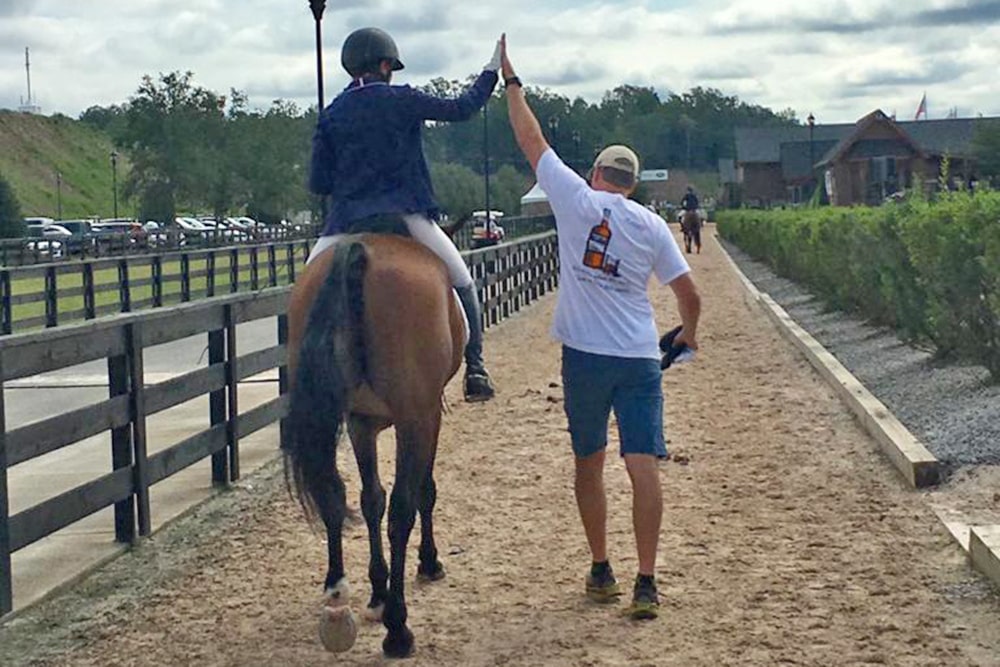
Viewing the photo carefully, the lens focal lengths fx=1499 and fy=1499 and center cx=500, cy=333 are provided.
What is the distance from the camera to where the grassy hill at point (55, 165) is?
115312mm

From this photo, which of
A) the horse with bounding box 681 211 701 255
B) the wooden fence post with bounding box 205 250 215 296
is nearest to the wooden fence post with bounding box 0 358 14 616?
the wooden fence post with bounding box 205 250 215 296

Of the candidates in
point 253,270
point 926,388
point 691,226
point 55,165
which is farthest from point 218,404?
point 55,165

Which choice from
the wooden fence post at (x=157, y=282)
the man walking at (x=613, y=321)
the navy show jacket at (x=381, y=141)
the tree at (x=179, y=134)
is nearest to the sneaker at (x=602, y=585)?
the man walking at (x=613, y=321)

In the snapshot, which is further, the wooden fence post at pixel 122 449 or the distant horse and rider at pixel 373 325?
the wooden fence post at pixel 122 449

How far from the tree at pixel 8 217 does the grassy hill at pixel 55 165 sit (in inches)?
1468

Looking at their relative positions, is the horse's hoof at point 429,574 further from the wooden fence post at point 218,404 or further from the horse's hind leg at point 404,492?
the wooden fence post at point 218,404

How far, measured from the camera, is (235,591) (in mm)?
6867

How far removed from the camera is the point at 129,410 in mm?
7824

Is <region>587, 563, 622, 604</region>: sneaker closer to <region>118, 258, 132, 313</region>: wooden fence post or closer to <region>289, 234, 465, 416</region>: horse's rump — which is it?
<region>289, 234, 465, 416</region>: horse's rump

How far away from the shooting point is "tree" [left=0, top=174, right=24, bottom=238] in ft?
228

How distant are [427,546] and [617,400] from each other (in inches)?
45.9

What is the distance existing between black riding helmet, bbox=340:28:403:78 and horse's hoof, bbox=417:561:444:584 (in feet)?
7.39

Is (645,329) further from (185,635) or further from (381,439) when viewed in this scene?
(381,439)

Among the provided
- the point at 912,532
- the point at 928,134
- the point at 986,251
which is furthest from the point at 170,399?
the point at 928,134
